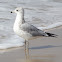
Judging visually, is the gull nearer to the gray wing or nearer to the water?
the gray wing

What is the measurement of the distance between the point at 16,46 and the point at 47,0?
23.4 feet

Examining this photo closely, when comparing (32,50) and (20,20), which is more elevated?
(20,20)

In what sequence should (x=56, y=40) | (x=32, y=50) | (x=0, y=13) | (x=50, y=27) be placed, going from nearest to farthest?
(x=32, y=50) < (x=56, y=40) < (x=50, y=27) < (x=0, y=13)

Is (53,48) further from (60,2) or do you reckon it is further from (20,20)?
(60,2)

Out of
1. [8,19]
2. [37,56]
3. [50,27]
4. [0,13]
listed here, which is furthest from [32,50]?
[0,13]

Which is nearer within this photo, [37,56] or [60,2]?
[37,56]

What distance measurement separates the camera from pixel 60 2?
1197 cm

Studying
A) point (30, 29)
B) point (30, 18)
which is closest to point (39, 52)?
point (30, 29)

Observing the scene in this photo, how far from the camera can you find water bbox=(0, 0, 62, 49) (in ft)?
21.0

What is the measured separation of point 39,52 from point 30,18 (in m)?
3.53

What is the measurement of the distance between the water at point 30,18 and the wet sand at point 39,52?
0.34m

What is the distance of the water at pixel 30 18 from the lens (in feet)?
21.0

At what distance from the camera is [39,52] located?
216 inches

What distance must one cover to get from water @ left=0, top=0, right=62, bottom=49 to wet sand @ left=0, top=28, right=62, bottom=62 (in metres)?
0.34
